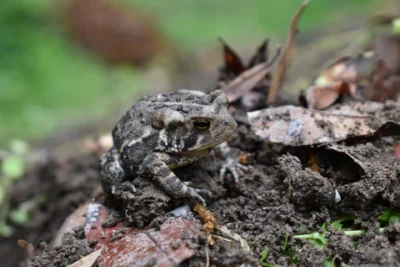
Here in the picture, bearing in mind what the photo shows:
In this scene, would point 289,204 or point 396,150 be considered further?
point 396,150

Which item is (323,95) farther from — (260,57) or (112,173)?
(112,173)

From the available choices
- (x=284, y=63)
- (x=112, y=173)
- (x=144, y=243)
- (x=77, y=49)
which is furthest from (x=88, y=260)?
(x=77, y=49)

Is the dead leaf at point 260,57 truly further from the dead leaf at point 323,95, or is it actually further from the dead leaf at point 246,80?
the dead leaf at point 323,95

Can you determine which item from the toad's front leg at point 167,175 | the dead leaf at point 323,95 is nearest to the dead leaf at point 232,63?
the dead leaf at point 323,95

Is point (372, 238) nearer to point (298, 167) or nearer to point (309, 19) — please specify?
point (298, 167)

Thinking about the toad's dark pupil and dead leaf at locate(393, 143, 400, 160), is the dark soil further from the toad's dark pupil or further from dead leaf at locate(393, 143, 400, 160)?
the toad's dark pupil

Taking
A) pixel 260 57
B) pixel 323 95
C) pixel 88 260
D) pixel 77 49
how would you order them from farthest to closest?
pixel 77 49 → pixel 260 57 → pixel 323 95 → pixel 88 260
